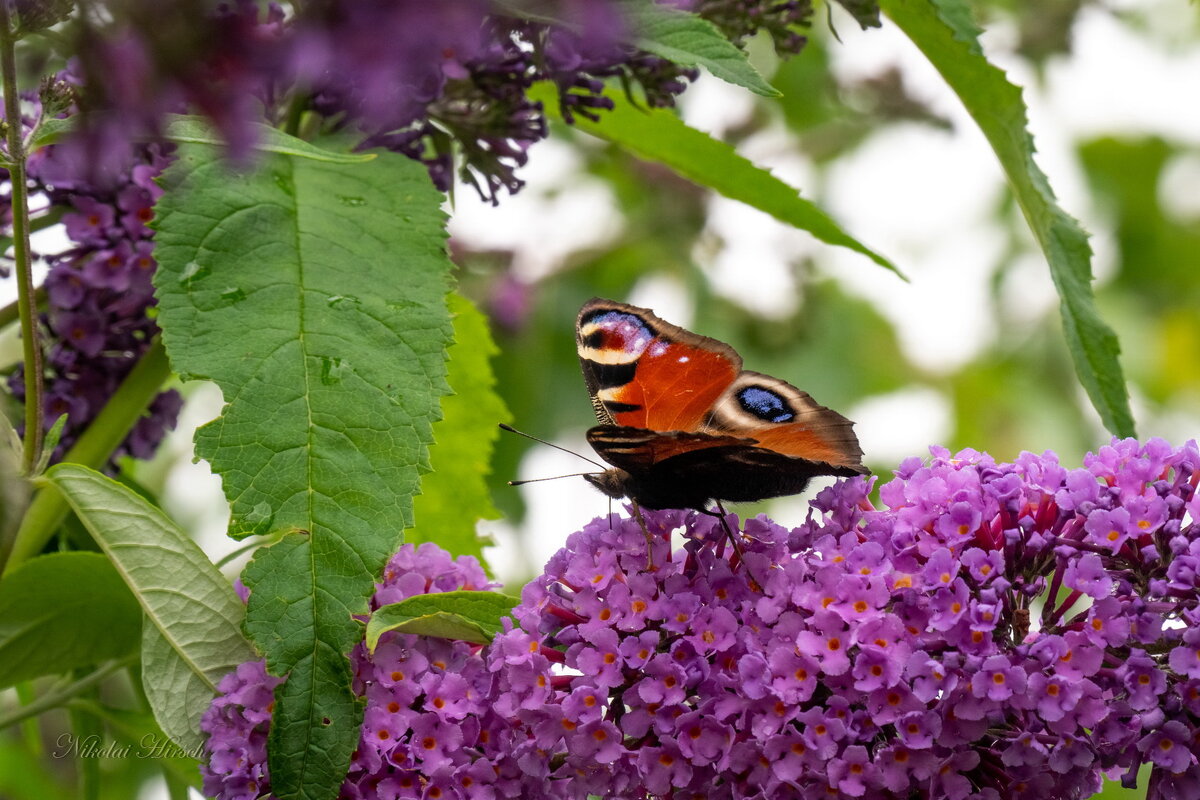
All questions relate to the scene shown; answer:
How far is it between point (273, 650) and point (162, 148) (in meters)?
0.66

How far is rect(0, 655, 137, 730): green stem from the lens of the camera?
1.49 metres

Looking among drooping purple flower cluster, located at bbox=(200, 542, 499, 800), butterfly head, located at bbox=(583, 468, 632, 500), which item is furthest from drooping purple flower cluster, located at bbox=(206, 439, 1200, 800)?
butterfly head, located at bbox=(583, 468, 632, 500)

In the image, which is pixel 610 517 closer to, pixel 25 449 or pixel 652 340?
pixel 652 340

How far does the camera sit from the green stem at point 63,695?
4.89 ft

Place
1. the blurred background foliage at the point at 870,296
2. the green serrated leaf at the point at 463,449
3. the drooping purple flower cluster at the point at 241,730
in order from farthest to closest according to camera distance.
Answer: the blurred background foliage at the point at 870,296
the green serrated leaf at the point at 463,449
the drooping purple flower cluster at the point at 241,730

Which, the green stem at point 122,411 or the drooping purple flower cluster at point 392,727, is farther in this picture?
the green stem at point 122,411

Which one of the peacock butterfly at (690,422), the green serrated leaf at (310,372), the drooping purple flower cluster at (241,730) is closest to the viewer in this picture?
the green serrated leaf at (310,372)

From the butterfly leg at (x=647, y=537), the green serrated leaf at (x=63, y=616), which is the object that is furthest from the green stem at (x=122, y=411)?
the butterfly leg at (x=647, y=537)

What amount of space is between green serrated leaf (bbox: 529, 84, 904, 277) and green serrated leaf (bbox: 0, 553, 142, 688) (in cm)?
80

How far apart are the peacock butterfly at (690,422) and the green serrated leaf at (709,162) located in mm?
193

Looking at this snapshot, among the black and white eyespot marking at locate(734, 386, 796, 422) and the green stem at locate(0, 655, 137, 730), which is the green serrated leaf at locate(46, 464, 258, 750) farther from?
the black and white eyespot marking at locate(734, 386, 796, 422)

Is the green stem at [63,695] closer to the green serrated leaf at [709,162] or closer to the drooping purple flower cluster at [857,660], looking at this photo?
the drooping purple flower cluster at [857,660]

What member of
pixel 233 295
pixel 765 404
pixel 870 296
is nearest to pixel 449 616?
pixel 233 295

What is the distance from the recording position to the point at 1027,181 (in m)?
1.54
